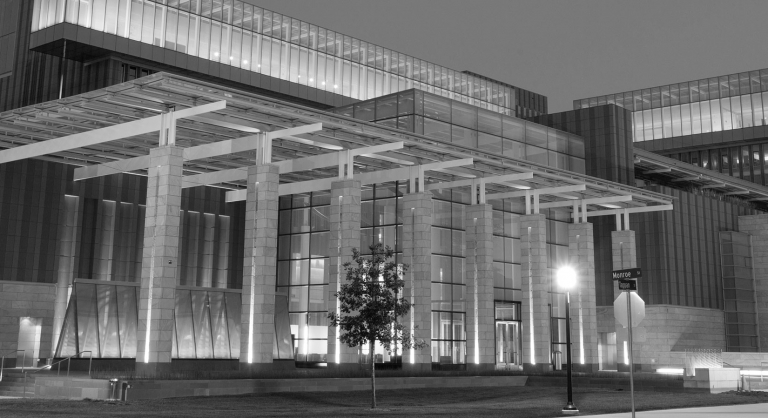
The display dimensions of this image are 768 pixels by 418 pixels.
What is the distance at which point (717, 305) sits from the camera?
6650cm

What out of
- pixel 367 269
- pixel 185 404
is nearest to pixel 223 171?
pixel 367 269

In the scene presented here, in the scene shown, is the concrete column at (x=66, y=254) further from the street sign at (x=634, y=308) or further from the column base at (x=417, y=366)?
the street sign at (x=634, y=308)

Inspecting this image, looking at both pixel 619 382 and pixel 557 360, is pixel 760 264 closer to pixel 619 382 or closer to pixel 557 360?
pixel 557 360

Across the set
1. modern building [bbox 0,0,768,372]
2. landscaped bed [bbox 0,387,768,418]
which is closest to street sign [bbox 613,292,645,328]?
landscaped bed [bbox 0,387,768,418]

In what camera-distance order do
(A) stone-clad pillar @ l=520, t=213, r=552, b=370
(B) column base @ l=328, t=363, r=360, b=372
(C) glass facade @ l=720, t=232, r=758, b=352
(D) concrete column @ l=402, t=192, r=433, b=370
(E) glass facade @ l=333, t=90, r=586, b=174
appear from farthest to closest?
(C) glass facade @ l=720, t=232, r=758, b=352
(E) glass facade @ l=333, t=90, r=586, b=174
(A) stone-clad pillar @ l=520, t=213, r=552, b=370
(D) concrete column @ l=402, t=192, r=433, b=370
(B) column base @ l=328, t=363, r=360, b=372

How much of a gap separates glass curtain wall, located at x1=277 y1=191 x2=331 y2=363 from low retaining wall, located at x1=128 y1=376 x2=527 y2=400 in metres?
14.5

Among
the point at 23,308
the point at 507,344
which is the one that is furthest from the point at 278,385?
the point at 507,344

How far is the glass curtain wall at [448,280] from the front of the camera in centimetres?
5131

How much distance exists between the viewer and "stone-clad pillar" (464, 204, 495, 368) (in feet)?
160

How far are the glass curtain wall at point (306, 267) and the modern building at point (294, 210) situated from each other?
0.46ft

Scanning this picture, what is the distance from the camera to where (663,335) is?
6050 cm

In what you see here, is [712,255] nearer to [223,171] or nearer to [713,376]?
[713,376]

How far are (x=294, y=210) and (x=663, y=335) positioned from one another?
27.3 m

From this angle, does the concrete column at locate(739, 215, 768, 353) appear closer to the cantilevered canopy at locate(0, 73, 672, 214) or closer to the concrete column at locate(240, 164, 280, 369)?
the cantilevered canopy at locate(0, 73, 672, 214)
